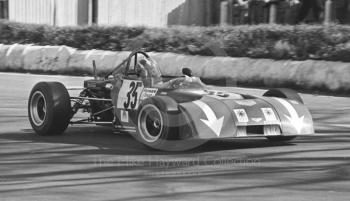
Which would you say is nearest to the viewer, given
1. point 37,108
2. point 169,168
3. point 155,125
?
point 169,168

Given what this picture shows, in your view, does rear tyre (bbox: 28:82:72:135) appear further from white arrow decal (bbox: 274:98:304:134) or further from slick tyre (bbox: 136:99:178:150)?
white arrow decal (bbox: 274:98:304:134)

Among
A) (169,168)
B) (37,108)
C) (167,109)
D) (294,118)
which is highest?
(167,109)

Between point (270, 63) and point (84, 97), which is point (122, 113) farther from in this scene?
point (270, 63)

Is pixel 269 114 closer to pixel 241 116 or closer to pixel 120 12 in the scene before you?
pixel 241 116

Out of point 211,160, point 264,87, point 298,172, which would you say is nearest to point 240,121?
point 211,160

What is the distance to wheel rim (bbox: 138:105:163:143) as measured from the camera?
8492mm

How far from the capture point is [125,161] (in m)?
7.98

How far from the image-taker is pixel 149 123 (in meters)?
8.65

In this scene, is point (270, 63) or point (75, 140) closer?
point (75, 140)

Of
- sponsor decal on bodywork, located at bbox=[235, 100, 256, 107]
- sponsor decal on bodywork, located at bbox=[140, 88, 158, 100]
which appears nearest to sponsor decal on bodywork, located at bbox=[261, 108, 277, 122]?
sponsor decal on bodywork, located at bbox=[235, 100, 256, 107]

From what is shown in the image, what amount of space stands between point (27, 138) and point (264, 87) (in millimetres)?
7003

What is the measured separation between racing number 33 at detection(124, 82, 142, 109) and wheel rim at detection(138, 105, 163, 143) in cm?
67

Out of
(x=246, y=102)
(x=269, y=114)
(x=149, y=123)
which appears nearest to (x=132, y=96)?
(x=149, y=123)

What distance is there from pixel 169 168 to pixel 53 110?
2799mm
